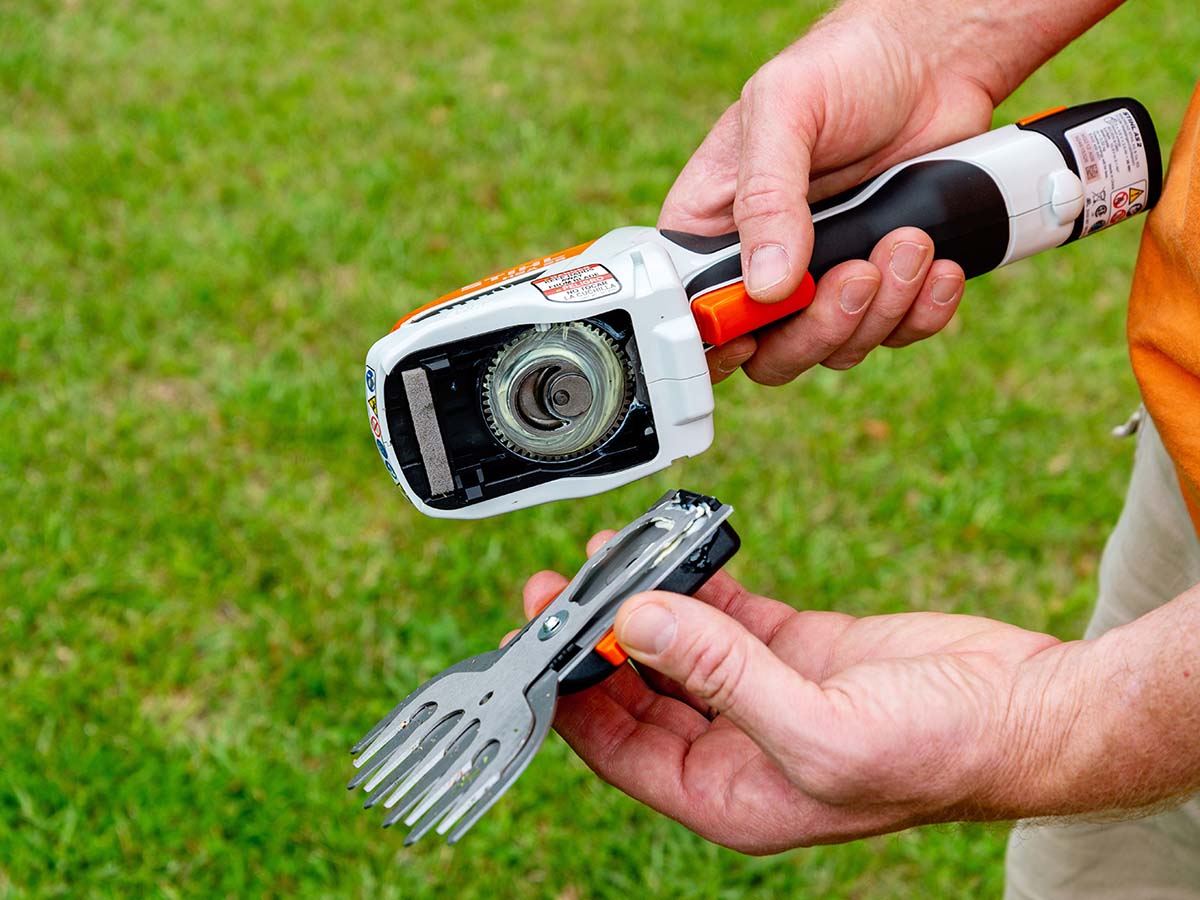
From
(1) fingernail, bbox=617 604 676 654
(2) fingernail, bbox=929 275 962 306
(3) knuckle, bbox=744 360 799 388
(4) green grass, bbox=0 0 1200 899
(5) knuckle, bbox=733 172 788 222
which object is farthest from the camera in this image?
(4) green grass, bbox=0 0 1200 899

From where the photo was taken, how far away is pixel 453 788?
154 cm

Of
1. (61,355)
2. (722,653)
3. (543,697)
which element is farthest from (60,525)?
(722,653)

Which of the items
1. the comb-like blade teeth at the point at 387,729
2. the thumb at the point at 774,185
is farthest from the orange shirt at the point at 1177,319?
the comb-like blade teeth at the point at 387,729

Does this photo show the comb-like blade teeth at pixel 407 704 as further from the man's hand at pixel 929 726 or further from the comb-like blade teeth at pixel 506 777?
the man's hand at pixel 929 726

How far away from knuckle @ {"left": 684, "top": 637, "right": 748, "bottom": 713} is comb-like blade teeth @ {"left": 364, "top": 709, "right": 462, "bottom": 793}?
37 centimetres

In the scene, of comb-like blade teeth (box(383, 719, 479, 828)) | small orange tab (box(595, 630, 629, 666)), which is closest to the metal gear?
small orange tab (box(595, 630, 629, 666))

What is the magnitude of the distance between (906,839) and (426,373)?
1.89 metres

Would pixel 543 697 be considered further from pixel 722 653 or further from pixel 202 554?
pixel 202 554

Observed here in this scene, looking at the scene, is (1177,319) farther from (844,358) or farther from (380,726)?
(380,726)

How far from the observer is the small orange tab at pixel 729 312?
76.9 inches

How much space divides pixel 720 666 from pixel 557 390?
1.89ft

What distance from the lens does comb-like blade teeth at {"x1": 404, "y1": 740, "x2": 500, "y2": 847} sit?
59.1 inches

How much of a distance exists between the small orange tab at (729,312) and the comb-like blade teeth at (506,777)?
68 centimetres

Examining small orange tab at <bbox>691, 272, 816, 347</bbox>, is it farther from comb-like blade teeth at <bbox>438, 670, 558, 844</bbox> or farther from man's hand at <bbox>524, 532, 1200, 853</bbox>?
comb-like blade teeth at <bbox>438, 670, 558, 844</bbox>
